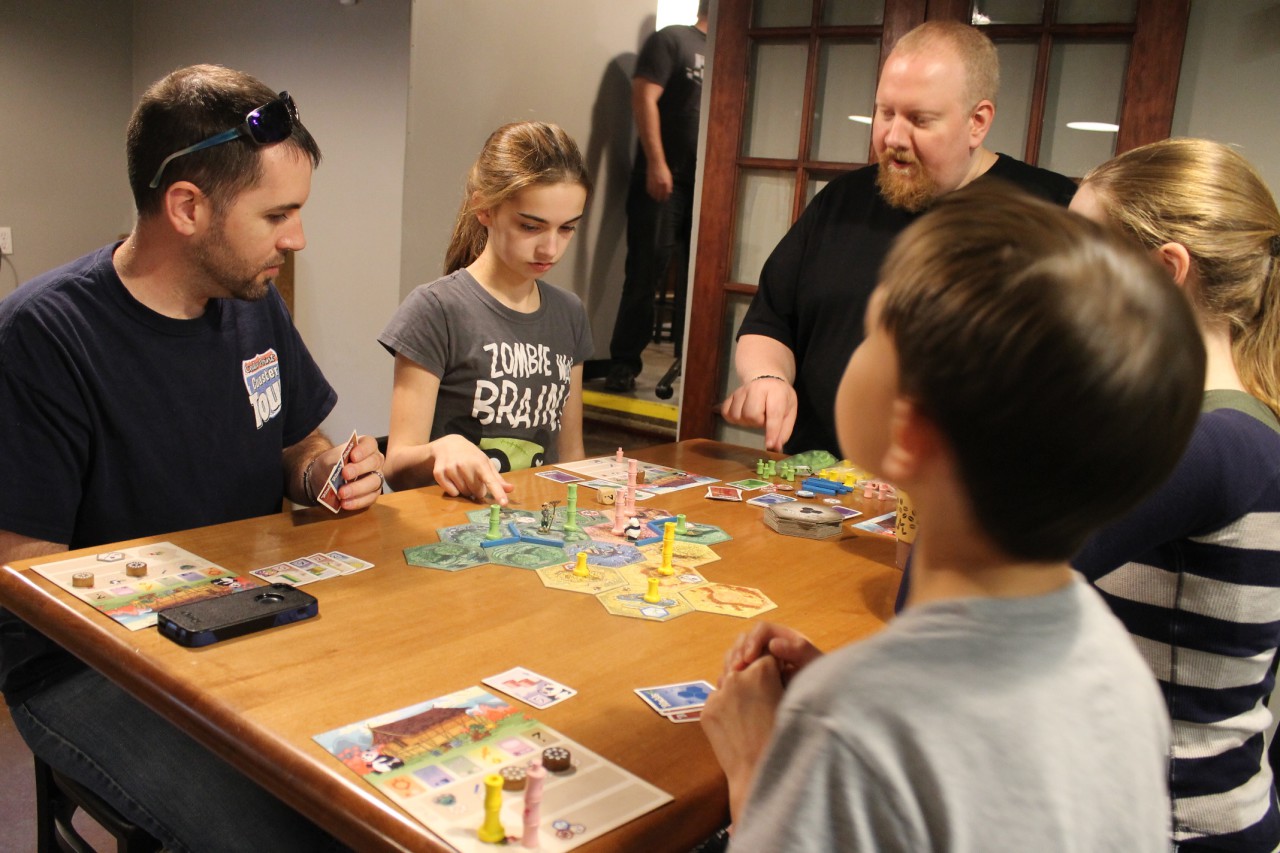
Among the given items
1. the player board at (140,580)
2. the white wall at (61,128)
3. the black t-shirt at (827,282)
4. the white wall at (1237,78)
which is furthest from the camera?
the white wall at (61,128)

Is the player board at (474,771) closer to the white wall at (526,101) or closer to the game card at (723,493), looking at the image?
the game card at (723,493)

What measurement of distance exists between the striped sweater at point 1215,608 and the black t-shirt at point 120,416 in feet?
4.73

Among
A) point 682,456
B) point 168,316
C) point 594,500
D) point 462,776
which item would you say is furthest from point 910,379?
point 682,456

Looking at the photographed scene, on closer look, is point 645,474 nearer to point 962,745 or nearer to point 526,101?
point 962,745

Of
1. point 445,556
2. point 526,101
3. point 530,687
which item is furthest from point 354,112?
point 530,687

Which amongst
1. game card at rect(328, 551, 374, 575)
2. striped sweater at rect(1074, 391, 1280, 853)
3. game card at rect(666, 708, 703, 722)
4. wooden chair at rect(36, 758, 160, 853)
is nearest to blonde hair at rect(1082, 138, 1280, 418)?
striped sweater at rect(1074, 391, 1280, 853)

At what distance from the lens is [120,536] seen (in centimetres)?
171

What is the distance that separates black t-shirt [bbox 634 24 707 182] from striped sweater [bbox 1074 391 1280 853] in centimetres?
414

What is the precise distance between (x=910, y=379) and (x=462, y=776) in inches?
22.3

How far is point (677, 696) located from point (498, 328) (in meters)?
1.44

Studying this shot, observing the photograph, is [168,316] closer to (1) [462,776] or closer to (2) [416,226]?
(1) [462,776]

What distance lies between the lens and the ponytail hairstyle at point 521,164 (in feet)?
7.74

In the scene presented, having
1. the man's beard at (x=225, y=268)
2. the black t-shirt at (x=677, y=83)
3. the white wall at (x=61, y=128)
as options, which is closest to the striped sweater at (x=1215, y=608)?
the man's beard at (x=225, y=268)

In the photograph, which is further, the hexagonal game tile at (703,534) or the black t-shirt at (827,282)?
the black t-shirt at (827,282)
